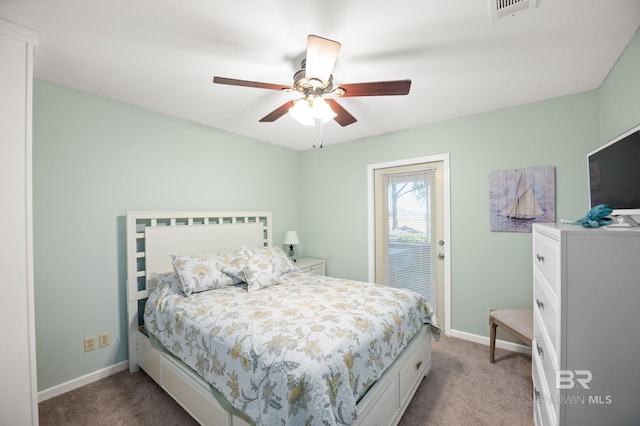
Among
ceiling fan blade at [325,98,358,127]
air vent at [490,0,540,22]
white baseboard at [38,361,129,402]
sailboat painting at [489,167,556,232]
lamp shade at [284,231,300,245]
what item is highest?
air vent at [490,0,540,22]

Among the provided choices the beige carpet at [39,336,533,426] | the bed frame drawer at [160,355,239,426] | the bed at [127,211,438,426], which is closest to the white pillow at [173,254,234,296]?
the bed at [127,211,438,426]

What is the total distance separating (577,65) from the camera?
6.24ft

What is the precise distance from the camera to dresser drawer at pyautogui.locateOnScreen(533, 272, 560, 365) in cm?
109

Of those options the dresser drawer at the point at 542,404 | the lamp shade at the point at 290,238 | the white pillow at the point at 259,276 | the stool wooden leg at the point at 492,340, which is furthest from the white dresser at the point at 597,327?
the lamp shade at the point at 290,238

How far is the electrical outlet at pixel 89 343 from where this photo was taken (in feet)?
7.26

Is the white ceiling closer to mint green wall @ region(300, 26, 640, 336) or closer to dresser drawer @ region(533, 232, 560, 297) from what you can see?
mint green wall @ region(300, 26, 640, 336)

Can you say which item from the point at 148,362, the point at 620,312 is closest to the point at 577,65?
the point at 620,312

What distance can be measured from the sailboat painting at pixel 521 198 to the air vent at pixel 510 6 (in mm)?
1654

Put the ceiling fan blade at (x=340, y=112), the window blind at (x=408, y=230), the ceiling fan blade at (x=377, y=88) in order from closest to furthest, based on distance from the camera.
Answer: the ceiling fan blade at (x=377, y=88), the ceiling fan blade at (x=340, y=112), the window blind at (x=408, y=230)

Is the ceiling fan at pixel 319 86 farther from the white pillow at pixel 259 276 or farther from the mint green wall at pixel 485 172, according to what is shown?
the mint green wall at pixel 485 172

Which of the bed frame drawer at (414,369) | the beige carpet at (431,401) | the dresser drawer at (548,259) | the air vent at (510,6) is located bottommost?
the beige carpet at (431,401)

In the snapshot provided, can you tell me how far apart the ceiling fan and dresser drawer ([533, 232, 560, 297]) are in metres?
1.12

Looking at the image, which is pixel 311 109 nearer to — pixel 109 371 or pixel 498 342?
pixel 109 371

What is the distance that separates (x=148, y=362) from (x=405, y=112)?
3393 millimetres
